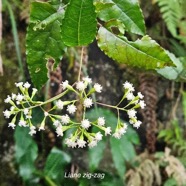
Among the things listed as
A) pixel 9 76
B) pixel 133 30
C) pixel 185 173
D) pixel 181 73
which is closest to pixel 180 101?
pixel 185 173

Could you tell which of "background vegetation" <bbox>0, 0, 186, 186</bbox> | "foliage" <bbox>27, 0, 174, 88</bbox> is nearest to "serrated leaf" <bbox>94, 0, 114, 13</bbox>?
"foliage" <bbox>27, 0, 174, 88</bbox>

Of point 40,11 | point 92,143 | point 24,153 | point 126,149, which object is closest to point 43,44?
point 40,11

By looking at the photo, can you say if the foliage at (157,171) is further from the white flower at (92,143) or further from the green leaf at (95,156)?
the white flower at (92,143)

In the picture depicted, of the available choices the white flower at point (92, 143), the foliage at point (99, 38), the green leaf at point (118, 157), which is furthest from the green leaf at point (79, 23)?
the green leaf at point (118, 157)

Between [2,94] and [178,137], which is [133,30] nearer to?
[2,94]

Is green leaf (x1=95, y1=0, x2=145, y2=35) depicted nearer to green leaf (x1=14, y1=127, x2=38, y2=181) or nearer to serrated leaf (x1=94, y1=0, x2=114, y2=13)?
serrated leaf (x1=94, y1=0, x2=114, y2=13)
